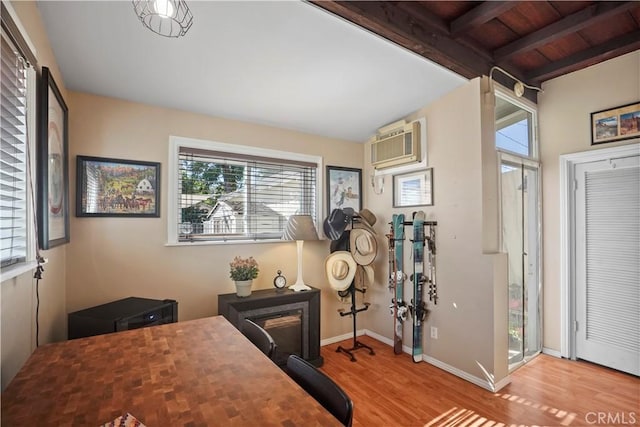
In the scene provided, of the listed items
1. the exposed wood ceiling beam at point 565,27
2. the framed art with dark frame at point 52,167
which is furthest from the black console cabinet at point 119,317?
the exposed wood ceiling beam at point 565,27

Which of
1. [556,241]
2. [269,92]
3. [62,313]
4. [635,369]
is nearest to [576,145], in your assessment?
[556,241]

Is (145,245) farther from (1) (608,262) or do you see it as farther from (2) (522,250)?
(1) (608,262)

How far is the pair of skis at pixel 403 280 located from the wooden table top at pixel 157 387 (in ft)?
6.93

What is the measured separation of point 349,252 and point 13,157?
103 inches

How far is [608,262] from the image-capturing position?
2754mm

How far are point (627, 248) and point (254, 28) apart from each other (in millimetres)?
3565

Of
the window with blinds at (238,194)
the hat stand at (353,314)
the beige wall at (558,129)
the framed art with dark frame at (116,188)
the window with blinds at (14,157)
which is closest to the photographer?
the window with blinds at (14,157)

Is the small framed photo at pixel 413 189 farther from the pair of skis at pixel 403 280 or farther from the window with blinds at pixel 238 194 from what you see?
the window with blinds at pixel 238 194

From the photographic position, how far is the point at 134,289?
2.29 metres

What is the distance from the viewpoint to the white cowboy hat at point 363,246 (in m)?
3.11

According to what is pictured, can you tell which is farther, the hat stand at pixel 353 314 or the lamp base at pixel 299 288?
the hat stand at pixel 353 314

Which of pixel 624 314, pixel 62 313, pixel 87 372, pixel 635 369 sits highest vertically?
pixel 87 372

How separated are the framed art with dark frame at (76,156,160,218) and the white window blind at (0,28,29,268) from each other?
1040 millimetres

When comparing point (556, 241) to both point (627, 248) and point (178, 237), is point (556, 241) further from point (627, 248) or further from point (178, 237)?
point (178, 237)
